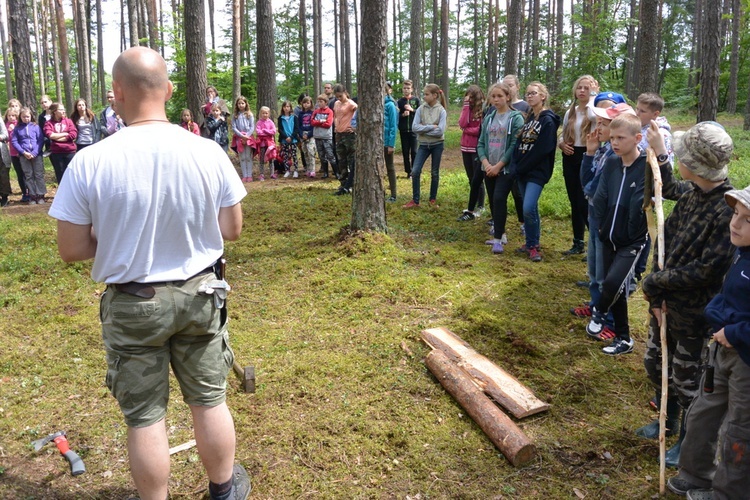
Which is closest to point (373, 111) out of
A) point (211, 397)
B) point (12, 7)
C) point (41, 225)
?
point (211, 397)

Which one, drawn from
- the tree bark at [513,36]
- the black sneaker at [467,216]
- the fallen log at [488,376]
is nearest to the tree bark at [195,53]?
the black sneaker at [467,216]

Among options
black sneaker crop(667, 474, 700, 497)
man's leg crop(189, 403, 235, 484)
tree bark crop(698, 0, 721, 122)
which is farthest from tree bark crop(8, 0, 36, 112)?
tree bark crop(698, 0, 721, 122)

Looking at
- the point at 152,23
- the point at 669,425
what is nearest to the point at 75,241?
the point at 669,425

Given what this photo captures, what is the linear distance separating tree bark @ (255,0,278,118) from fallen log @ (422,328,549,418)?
38.3 ft

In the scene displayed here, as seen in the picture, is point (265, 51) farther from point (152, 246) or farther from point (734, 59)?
point (734, 59)

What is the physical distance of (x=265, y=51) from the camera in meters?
14.5

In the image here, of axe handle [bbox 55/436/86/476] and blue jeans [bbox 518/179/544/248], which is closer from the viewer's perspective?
axe handle [bbox 55/436/86/476]

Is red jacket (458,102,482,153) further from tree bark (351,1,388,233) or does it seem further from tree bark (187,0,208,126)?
tree bark (187,0,208,126)

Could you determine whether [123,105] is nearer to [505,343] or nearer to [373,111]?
[505,343]

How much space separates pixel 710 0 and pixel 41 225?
13965mm

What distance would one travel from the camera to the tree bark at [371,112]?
22.7 feet

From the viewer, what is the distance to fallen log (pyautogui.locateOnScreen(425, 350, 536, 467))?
3307mm

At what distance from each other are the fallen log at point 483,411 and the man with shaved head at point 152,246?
1759 mm

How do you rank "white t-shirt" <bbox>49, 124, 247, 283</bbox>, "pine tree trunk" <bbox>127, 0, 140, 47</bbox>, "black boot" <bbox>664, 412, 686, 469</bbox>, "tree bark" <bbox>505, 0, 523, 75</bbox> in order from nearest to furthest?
"white t-shirt" <bbox>49, 124, 247, 283</bbox>, "black boot" <bbox>664, 412, 686, 469</bbox>, "tree bark" <bbox>505, 0, 523, 75</bbox>, "pine tree trunk" <bbox>127, 0, 140, 47</bbox>
